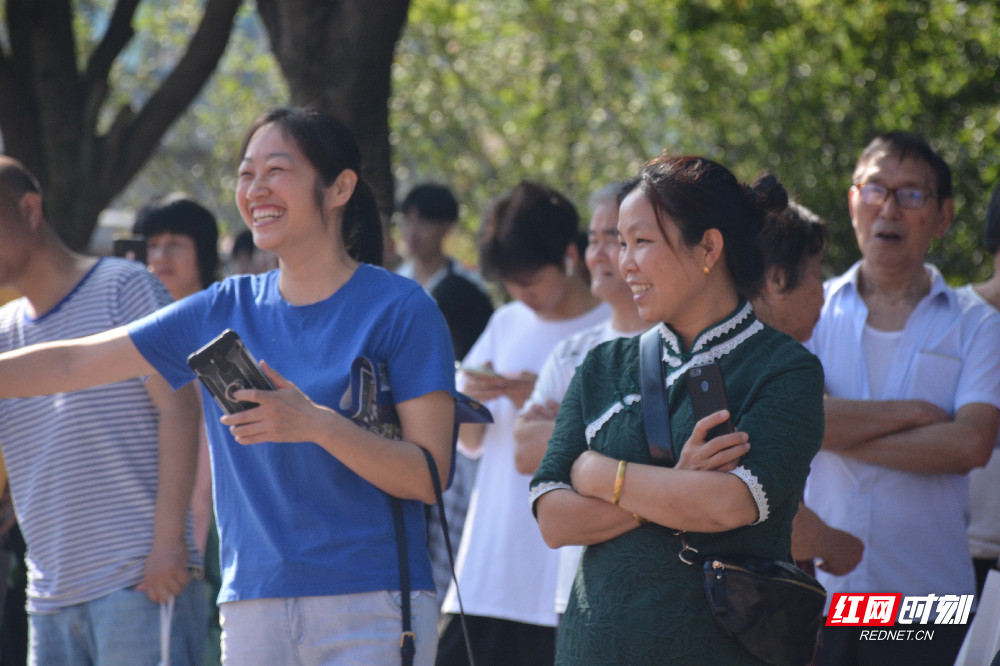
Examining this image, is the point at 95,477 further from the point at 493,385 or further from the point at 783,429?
the point at 783,429

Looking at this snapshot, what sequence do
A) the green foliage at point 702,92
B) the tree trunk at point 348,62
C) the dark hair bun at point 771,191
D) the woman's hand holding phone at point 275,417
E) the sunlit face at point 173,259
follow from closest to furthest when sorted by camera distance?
the woman's hand holding phone at point 275,417 < the dark hair bun at point 771,191 < the sunlit face at point 173,259 < the tree trunk at point 348,62 < the green foliage at point 702,92

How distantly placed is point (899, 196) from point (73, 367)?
9.12ft

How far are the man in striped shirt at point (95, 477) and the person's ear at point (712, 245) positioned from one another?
1836mm

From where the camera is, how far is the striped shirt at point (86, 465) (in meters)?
3.44

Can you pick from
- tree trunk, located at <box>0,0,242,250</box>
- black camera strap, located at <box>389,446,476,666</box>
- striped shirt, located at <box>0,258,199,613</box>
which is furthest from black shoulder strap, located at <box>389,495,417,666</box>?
tree trunk, located at <box>0,0,242,250</box>

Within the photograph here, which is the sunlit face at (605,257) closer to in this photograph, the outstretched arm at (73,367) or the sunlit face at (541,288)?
the sunlit face at (541,288)

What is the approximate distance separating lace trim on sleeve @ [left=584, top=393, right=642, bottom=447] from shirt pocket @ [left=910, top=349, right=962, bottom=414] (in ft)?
4.79

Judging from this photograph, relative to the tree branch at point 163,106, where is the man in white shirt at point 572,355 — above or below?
below

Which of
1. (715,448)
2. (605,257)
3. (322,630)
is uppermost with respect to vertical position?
(605,257)

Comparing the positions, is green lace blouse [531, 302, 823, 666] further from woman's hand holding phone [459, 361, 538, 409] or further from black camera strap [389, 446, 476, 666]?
woman's hand holding phone [459, 361, 538, 409]

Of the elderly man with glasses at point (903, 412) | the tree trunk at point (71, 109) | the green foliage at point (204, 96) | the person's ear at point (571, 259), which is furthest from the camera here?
the green foliage at point (204, 96)

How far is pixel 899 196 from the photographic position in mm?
3857

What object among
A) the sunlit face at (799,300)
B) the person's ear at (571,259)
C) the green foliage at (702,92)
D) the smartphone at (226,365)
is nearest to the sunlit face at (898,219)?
the sunlit face at (799,300)

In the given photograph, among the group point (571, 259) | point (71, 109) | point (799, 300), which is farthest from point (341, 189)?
point (71, 109)
